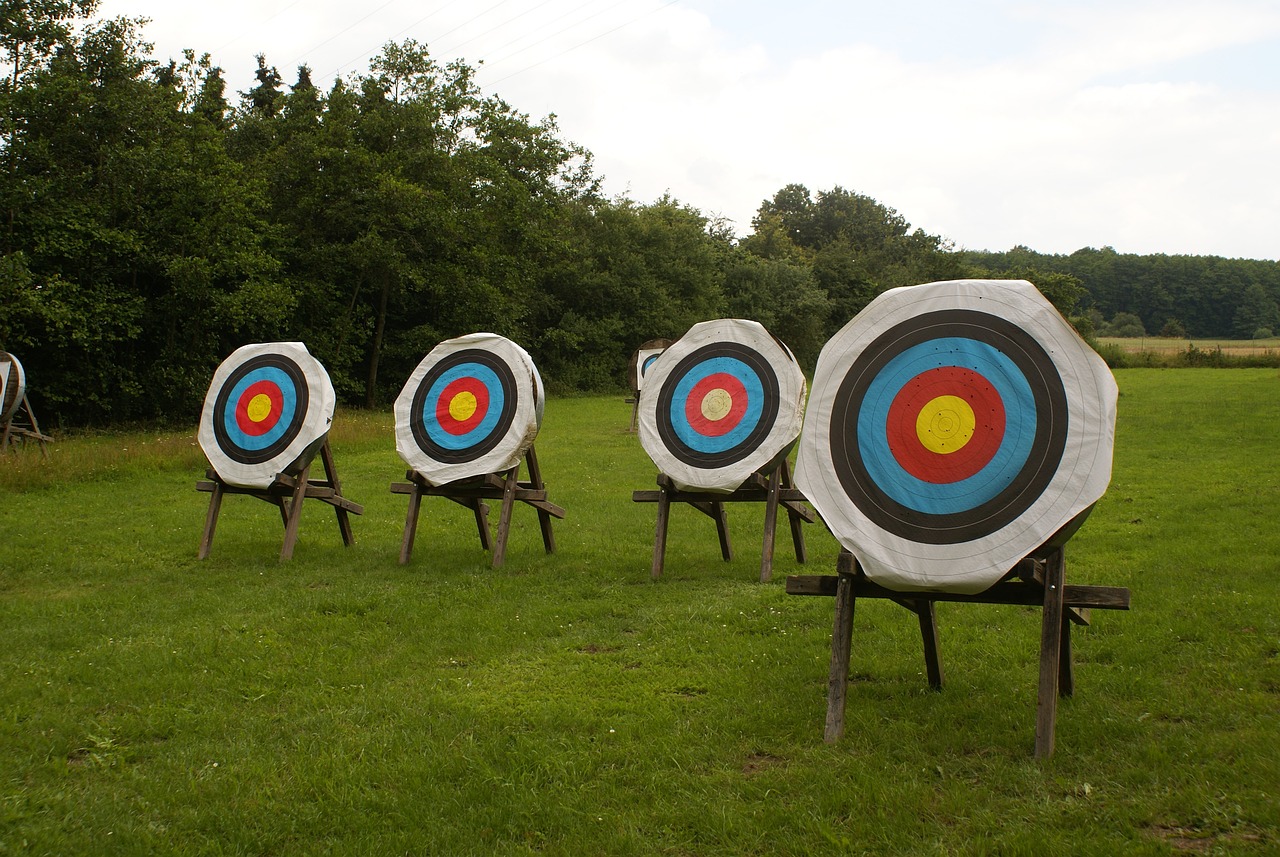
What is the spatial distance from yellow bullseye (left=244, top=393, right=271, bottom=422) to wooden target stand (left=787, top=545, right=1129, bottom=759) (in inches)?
258

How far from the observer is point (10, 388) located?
15.1 meters

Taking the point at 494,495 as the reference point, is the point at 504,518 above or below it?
below

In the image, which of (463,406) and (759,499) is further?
(463,406)

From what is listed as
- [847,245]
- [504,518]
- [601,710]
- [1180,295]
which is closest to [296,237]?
[504,518]

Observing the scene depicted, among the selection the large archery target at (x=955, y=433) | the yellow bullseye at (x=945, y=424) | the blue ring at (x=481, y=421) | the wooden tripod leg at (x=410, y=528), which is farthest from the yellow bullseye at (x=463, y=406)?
the yellow bullseye at (x=945, y=424)

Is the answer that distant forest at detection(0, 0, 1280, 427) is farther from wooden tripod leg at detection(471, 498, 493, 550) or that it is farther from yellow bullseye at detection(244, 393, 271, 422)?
wooden tripod leg at detection(471, 498, 493, 550)

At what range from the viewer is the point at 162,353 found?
23578 millimetres

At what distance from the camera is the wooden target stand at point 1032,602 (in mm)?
4004

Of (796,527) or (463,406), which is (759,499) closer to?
(796,527)

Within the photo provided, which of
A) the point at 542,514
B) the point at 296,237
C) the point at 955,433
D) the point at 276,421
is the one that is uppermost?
the point at 296,237

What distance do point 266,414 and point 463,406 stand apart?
1961 millimetres

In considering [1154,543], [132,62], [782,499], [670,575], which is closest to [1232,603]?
[1154,543]

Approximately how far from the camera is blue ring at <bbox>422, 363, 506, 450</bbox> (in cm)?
891

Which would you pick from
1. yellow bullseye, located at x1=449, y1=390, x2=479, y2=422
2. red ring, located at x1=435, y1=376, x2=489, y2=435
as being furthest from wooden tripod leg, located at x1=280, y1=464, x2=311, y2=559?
yellow bullseye, located at x1=449, y1=390, x2=479, y2=422
